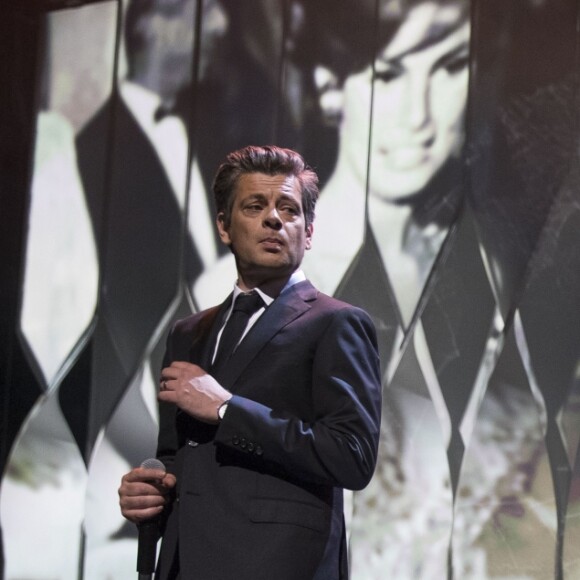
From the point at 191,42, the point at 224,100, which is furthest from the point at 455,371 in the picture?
the point at 191,42

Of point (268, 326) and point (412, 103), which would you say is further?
point (412, 103)

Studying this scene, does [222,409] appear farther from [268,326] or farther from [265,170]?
[265,170]

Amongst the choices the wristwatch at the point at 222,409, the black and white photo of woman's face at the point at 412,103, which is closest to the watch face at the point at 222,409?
the wristwatch at the point at 222,409

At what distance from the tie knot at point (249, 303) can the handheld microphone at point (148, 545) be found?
0.29 meters

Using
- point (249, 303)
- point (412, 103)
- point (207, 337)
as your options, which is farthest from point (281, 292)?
point (412, 103)

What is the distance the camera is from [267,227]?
1.70 meters

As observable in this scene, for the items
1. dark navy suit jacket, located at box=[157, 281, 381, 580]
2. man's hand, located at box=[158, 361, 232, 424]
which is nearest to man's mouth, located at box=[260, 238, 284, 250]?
dark navy suit jacket, located at box=[157, 281, 381, 580]

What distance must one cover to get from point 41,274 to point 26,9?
2.64 feet

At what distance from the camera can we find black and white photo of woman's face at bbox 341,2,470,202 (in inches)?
96.1

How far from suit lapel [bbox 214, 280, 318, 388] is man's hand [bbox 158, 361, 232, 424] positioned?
0.21 ft

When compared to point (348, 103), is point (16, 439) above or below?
below

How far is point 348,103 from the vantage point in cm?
254

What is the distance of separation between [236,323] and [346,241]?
0.90 metres

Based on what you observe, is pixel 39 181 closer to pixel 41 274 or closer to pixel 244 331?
pixel 41 274
